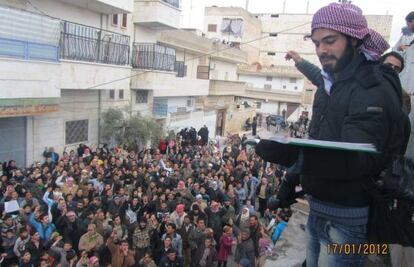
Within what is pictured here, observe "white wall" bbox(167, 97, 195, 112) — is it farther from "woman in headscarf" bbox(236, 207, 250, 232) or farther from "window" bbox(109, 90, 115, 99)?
"woman in headscarf" bbox(236, 207, 250, 232)

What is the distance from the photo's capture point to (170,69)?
59.2 feet

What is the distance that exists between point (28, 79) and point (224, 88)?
1815 centimetres

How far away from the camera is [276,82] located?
41.8 meters

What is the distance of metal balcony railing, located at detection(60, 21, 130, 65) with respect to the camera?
1205cm

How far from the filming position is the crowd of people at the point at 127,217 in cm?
680

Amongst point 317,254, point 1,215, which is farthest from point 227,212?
point 317,254

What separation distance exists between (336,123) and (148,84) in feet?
50.5

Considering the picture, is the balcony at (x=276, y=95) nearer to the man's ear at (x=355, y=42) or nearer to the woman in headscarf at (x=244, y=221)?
the woman in headscarf at (x=244, y=221)

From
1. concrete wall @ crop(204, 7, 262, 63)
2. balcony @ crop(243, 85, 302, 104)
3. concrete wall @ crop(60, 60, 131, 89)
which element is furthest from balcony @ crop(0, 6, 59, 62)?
concrete wall @ crop(204, 7, 262, 63)

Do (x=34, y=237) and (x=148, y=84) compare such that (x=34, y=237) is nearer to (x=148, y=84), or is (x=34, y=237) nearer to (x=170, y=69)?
(x=148, y=84)

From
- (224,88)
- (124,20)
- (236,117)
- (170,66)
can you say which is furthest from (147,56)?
(236,117)

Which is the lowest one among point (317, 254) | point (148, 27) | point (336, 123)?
point (317, 254)

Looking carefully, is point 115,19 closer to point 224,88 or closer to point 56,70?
point 56,70

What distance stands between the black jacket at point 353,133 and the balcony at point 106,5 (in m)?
13.1
